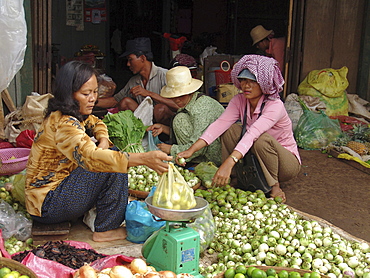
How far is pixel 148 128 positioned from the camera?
190 inches

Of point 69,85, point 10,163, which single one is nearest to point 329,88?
point 10,163

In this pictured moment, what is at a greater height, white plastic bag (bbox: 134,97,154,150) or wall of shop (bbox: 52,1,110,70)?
wall of shop (bbox: 52,1,110,70)

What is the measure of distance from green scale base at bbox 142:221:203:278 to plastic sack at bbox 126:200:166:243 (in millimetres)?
580

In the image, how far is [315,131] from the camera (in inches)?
231

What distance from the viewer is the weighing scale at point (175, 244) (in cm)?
237

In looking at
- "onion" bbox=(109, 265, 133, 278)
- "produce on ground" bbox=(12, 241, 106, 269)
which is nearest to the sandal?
"produce on ground" bbox=(12, 241, 106, 269)

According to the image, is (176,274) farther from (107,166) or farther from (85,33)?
(85,33)

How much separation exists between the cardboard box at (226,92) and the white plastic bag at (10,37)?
248 cm

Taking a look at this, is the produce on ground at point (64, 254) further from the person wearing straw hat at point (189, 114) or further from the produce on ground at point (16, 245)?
the person wearing straw hat at point (189, 114)

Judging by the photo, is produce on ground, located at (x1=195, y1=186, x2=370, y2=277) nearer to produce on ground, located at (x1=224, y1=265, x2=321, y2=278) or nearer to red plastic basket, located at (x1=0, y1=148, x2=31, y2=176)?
produce on ground, located at (x1=224, y1=265, x2=321, y2=278)

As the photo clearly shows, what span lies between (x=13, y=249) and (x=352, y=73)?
18.8 ft

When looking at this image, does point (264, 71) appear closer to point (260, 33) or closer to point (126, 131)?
point (126, 131)

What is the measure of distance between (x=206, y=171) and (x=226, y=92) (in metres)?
1.77

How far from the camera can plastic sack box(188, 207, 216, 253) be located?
300 cm
